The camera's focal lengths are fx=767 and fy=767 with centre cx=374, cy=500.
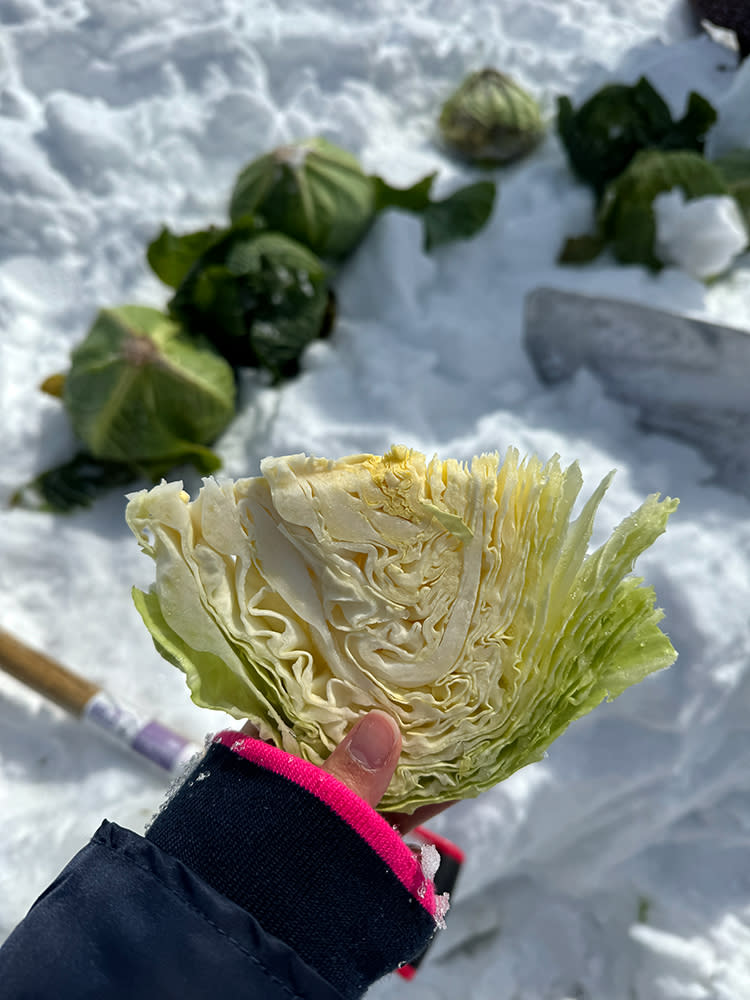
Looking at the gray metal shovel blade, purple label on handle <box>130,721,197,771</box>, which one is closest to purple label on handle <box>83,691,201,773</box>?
purple label on handle <box>130,721,197,771</box>

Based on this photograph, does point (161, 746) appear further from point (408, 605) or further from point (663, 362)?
point (663, 362)

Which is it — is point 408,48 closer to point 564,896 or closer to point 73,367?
point 73,367

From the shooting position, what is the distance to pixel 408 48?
8.04 ft

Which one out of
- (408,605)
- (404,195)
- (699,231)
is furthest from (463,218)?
(408,605)

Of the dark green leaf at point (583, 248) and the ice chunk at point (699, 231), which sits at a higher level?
the ice chunk at point (699, 231)

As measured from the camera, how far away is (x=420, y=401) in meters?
1.85

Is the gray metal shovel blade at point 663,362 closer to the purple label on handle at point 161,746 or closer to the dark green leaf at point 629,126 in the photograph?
→ the dark green leaf at point 629,126

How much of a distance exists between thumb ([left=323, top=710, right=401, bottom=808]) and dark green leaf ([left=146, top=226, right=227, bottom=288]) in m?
1.38

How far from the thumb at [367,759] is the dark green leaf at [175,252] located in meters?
1.38

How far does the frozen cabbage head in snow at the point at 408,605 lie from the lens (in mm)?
866

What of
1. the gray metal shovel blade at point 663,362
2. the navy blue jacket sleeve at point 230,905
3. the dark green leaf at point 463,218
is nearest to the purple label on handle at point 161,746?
the navy blue jacket sleeve at point 230,905

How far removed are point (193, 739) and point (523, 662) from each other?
0.83 metres

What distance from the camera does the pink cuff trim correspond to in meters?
0.86

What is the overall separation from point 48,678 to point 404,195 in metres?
1.50
